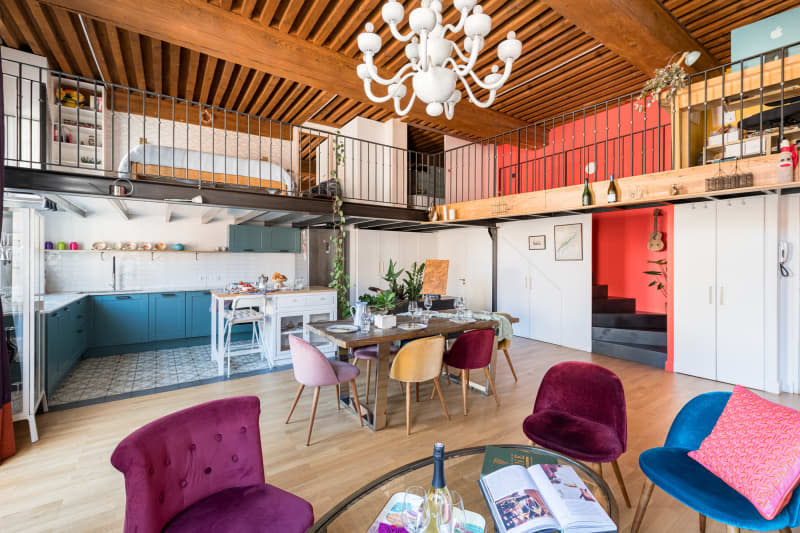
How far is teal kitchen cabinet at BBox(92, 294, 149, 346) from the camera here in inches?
219

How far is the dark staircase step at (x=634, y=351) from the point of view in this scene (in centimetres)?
Result: 505

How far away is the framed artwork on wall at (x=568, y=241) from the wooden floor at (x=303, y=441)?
218 centimetres

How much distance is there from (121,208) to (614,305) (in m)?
8.38

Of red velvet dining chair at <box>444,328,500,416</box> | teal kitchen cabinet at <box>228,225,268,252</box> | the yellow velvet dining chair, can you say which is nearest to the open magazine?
the yellow velvet dining chair

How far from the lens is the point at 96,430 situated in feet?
10.1

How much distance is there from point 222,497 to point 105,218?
22.2 feet

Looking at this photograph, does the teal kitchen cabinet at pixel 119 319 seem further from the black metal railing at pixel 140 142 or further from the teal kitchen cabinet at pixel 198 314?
the black metal railing at pixel 140 142

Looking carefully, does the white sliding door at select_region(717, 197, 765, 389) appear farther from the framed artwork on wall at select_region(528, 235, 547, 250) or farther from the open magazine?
the open magazine

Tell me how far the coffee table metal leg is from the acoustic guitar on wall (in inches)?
213

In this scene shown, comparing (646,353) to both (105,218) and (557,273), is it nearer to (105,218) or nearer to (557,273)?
(557,273)

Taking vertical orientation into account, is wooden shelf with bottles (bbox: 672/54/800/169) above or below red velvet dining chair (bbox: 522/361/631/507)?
above

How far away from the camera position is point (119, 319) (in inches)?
225

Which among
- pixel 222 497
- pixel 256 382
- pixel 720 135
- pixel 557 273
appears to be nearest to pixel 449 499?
pixel 222 497

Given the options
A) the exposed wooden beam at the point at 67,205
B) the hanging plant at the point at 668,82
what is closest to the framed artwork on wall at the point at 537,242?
the hanging plant at the point at 668,82
